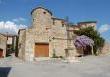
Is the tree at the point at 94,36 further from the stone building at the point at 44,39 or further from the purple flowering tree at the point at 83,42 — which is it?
the stone building at the point at 44,39

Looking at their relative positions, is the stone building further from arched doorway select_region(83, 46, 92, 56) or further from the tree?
arched doorway select_region(83, 46, 92, 56)

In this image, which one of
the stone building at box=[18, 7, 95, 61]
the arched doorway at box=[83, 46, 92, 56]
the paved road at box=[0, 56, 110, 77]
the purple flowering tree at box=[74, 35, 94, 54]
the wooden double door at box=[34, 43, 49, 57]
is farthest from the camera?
the arched doorway at box=[83, 46, 92, 56]

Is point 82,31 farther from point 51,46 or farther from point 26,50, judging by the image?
point 26,50

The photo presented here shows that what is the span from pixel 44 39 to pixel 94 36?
26.3 feet

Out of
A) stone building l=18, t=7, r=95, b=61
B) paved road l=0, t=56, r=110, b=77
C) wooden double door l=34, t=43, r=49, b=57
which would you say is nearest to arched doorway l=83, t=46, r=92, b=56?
stone building l=18, t=7, r=95, b=61

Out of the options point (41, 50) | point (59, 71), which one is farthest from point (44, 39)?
point (59, 71)

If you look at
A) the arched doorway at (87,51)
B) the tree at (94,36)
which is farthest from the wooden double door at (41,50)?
the arched doorway at (87,51)

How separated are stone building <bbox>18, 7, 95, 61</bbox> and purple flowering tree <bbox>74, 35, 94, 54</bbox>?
92cm

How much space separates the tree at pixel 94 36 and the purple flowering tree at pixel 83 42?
1.30 metres

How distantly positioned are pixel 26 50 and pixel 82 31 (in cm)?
965

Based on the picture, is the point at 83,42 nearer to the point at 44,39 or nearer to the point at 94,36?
the point at 94,36

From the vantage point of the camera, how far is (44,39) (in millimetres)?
32688

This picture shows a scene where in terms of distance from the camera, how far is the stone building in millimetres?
32000

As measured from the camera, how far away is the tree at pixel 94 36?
35156 mm
